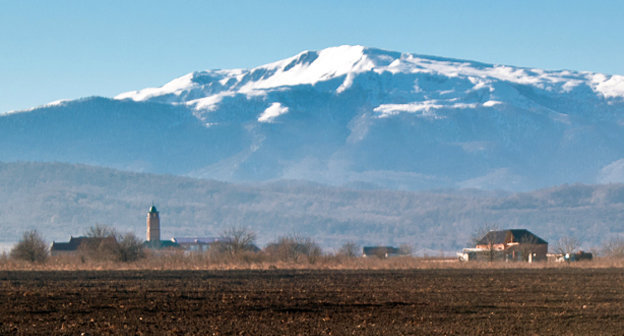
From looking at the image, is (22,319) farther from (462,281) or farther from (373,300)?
(462,281)

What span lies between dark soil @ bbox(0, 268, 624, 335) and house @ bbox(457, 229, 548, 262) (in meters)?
74.0

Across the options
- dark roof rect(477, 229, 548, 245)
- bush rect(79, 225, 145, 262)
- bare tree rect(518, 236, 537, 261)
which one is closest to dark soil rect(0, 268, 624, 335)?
bush rect(79, 225, 145, 262)

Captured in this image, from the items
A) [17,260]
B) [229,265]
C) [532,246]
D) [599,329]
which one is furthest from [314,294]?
[532,246]

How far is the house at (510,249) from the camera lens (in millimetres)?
143462

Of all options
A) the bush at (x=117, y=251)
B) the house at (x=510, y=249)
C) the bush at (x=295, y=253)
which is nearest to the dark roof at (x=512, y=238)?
the house at (x=510, y=249)

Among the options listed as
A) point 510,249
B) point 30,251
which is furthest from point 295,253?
point 510,249

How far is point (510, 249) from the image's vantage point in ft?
506

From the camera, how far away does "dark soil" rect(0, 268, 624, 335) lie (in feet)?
128

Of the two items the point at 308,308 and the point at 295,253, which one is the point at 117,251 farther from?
the point at 308,308

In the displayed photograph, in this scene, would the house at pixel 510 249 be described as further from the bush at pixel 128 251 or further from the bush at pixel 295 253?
the bush at pixel 128 251

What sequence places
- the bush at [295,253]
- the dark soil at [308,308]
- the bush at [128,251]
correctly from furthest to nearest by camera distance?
the bush at [295,253], the bush at [128,251], the dark soil at [308,308]

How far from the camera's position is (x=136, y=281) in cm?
6856

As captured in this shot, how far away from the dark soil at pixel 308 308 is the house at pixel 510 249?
2912 inches

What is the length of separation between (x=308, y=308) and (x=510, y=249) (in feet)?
362
